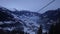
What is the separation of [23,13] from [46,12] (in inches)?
11.9

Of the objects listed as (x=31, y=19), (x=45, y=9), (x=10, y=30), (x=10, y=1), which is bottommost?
(x=10, y=30)

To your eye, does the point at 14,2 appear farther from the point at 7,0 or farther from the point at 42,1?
the point at 42,1

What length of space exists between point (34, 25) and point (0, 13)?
464mm

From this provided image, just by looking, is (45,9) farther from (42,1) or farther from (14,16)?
(14,16)

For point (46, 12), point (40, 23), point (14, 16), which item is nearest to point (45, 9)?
point (46, 12)

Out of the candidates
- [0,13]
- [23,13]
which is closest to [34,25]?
[23,13]

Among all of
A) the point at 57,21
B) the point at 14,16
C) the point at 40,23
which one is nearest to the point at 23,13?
the point at 14,16

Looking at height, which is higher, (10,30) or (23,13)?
(23,13)

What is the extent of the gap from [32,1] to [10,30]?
1.56ft

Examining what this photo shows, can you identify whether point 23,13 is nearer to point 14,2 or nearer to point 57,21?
point 14,2

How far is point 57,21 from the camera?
1864 mm

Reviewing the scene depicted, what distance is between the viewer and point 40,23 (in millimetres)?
1869

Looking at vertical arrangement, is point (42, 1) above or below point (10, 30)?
above

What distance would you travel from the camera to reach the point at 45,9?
6.10 ft
